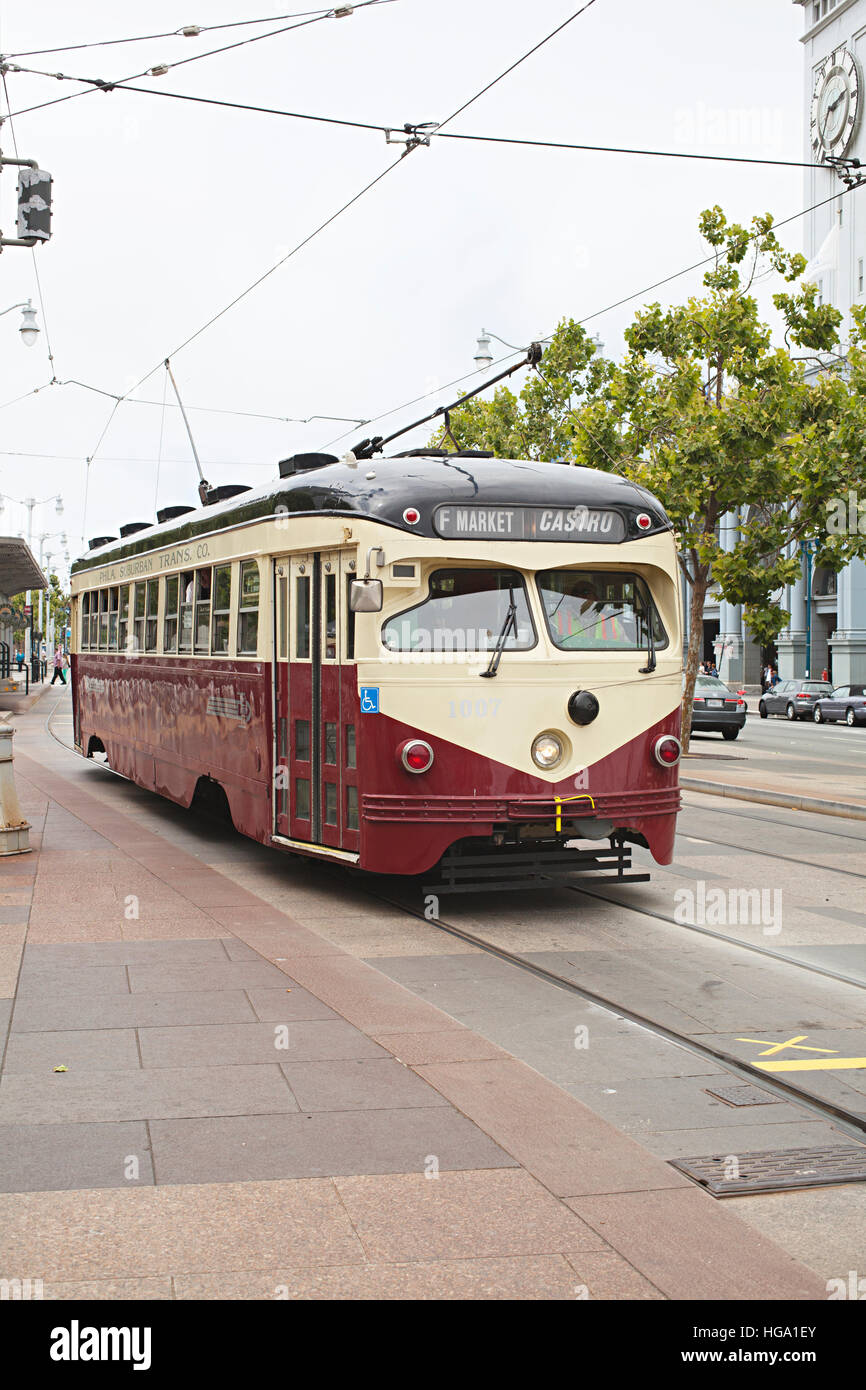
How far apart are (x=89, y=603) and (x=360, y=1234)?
16.6 metres

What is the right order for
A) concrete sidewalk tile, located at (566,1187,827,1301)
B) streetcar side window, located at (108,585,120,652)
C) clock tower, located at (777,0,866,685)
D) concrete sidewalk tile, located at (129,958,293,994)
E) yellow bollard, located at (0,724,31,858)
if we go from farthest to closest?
1. clock tower, located at (777,0,866,685)
2. streetcar side window, located at (108,585,120,652)
3. yellow bollard, located at (0,724,31,858)
4. concrete sidewalk tile, located at (129,958,293,994)
5. concrete sidewalk tile, located at (566,1187,827,1301)

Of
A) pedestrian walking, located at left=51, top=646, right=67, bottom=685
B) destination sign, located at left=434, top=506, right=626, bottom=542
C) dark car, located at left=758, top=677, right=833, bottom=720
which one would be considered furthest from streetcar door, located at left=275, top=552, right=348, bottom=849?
pedestrian walking, located at left=51, top=646, right=67, bottom=685

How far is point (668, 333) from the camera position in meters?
25.8

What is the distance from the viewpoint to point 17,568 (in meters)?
43.1

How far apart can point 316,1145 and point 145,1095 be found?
36.2 inches

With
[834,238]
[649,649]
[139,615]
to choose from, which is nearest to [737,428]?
[139,615]

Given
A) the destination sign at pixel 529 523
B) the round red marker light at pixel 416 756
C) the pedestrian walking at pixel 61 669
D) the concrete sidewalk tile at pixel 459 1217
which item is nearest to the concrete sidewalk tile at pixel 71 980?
the round red marker light at pixel 416 756

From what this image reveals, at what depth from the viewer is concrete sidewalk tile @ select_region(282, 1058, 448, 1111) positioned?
5691 mm

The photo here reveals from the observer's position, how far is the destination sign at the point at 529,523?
32.2 ft

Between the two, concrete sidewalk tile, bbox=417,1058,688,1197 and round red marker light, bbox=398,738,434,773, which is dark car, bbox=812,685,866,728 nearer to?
round red marker light, bbox=398,738,434,773

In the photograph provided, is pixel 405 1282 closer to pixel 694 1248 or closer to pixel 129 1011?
pixel 694 1248

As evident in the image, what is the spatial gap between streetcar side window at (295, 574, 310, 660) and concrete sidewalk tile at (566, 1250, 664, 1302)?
264 inches

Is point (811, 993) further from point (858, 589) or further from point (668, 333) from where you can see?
point (858, 589)

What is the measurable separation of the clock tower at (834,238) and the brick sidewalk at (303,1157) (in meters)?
51.8
